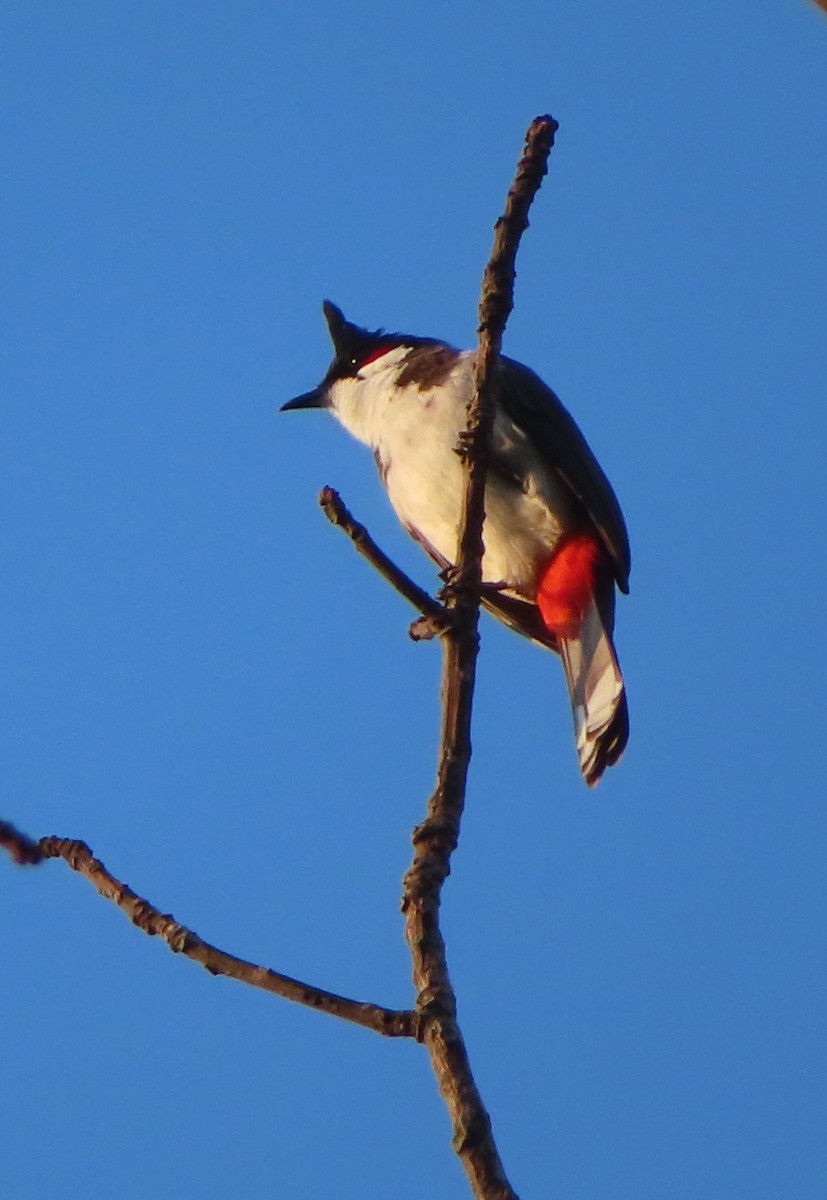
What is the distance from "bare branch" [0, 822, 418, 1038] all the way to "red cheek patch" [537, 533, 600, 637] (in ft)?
9.49

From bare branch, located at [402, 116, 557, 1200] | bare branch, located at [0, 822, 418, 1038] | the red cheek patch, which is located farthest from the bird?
bare branch, located at [0, 822, 418, 1038]

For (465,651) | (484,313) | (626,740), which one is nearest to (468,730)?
(465,651)

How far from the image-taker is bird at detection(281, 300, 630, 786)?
15.5 ft

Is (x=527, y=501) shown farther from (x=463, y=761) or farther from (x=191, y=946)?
(x=191, y=946)

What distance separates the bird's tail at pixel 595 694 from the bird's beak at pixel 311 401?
1.67 metres

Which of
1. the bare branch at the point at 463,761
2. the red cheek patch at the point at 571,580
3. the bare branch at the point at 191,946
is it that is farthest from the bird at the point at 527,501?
the bare branch at the point at 191,946

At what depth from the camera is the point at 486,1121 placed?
5.44 feet

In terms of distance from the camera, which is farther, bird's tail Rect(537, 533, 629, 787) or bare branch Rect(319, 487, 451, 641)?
bird's tail Rect(537, 533, 629, 787)

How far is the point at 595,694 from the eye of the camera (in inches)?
173

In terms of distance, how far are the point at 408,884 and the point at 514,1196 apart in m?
0.58

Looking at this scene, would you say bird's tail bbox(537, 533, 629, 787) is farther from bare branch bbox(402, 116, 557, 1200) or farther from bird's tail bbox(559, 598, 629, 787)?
bare branch bbox(402, 116, 557, 1200)

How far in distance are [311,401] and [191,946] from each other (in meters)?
4.30

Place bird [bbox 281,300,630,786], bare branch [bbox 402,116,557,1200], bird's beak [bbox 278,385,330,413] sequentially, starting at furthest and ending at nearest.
A: 1. bird's beak [bbox 278,385,330,413]
2. bird [bbox 281,300,630,786]
3. bare branch [bbox 402,116,557,1200]

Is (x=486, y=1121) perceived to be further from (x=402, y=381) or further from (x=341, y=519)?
(x=402, y=381)
